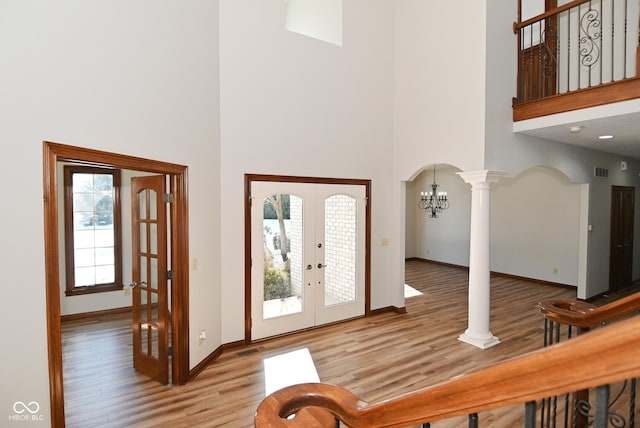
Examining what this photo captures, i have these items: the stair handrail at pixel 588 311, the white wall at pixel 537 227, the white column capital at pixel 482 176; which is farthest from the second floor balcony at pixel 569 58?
the stair handrail at pixel 588 311

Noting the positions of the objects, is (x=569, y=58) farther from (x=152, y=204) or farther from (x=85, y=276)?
(x=85, y=276)

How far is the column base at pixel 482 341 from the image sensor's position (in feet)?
14.4

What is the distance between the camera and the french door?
14.8ft

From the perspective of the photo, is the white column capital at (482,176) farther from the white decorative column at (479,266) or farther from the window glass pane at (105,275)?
the window glass pane at (105,275)

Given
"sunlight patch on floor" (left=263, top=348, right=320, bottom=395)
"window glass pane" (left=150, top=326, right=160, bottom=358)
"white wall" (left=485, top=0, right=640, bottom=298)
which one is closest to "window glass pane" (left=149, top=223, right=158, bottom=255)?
"window glass pane" (left=150, top=326, right=160, bottom=358)

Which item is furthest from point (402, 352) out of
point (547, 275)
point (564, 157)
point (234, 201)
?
point (547, 275)

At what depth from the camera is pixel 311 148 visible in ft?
15.8

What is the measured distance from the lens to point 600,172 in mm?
6332

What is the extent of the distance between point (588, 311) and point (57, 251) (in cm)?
301

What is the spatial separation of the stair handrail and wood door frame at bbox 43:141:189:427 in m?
2.85

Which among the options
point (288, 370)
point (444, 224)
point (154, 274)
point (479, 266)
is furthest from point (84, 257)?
point (444, 224)

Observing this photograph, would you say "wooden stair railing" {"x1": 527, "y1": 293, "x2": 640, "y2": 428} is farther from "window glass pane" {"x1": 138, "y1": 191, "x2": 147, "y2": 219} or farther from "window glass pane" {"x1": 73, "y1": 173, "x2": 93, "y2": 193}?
"window glass pane" {"x1": 73, "y1": 173, "x2": 93, "y2": 193}

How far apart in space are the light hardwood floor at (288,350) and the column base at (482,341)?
0.08 metres

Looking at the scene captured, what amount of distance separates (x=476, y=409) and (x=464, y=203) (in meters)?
9.69
